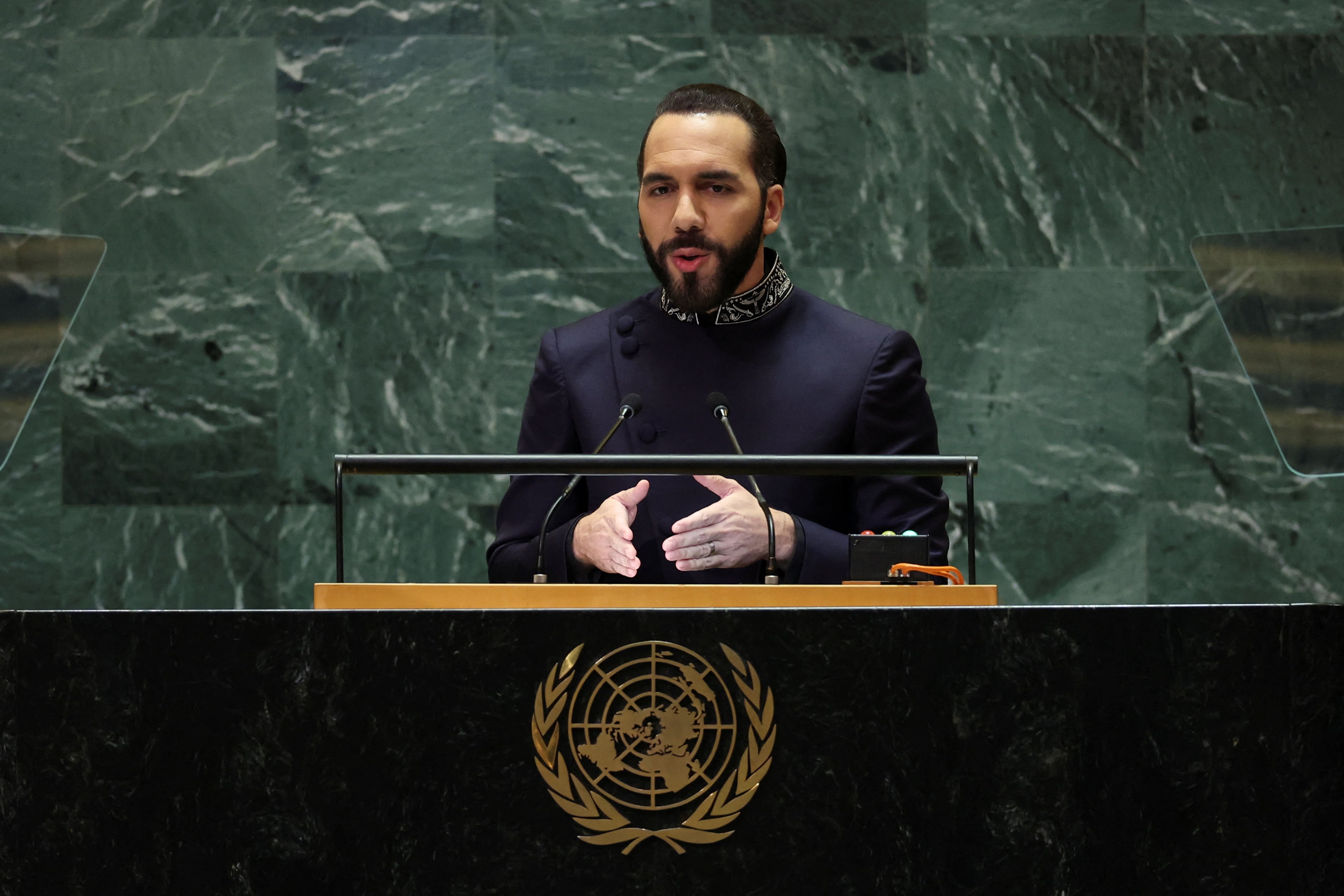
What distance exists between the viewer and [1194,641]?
1662mm

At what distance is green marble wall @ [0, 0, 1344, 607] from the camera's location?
4.57 metres

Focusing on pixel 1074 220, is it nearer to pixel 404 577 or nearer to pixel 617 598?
pixel 404 577

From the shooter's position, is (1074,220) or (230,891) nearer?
(230,891)

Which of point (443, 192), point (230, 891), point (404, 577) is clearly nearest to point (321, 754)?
point (230, 891)

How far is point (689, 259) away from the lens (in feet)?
9.42

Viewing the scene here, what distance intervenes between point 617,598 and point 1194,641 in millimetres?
696

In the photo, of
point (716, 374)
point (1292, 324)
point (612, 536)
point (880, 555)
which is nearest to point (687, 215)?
point (716, 374)

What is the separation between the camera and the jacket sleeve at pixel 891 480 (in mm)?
2477

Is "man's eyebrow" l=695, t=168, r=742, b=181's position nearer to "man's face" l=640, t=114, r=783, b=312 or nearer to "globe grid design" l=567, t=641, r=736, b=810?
"man's face" l=640, t=114, r=783, b=312

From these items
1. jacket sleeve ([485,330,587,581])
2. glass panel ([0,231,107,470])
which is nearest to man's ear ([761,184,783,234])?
jacket sleeve ([485,330,587,581])

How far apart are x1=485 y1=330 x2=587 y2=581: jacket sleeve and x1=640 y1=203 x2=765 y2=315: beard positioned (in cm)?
30

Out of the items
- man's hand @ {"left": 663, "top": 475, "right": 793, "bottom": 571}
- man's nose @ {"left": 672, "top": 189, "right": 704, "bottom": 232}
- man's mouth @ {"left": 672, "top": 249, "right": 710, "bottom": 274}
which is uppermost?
man's nose @ {"left": 672, "top": 189, "right": 704, "bottom": 232}

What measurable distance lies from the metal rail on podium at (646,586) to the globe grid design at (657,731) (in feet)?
0.50

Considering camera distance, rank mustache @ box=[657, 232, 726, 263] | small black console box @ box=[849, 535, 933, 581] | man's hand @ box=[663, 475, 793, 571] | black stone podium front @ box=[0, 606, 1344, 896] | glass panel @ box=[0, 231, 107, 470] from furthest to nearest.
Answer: glass panel @ box=[0, 231, 107, 470], mustache @ box=[657, 232, 726, 263], man's hand @ box=[663, 475, 793, 571], small black console box @ box=[849, 535, 933, 581], black stone podium front @ box=[0, 606, 1344, 896]
